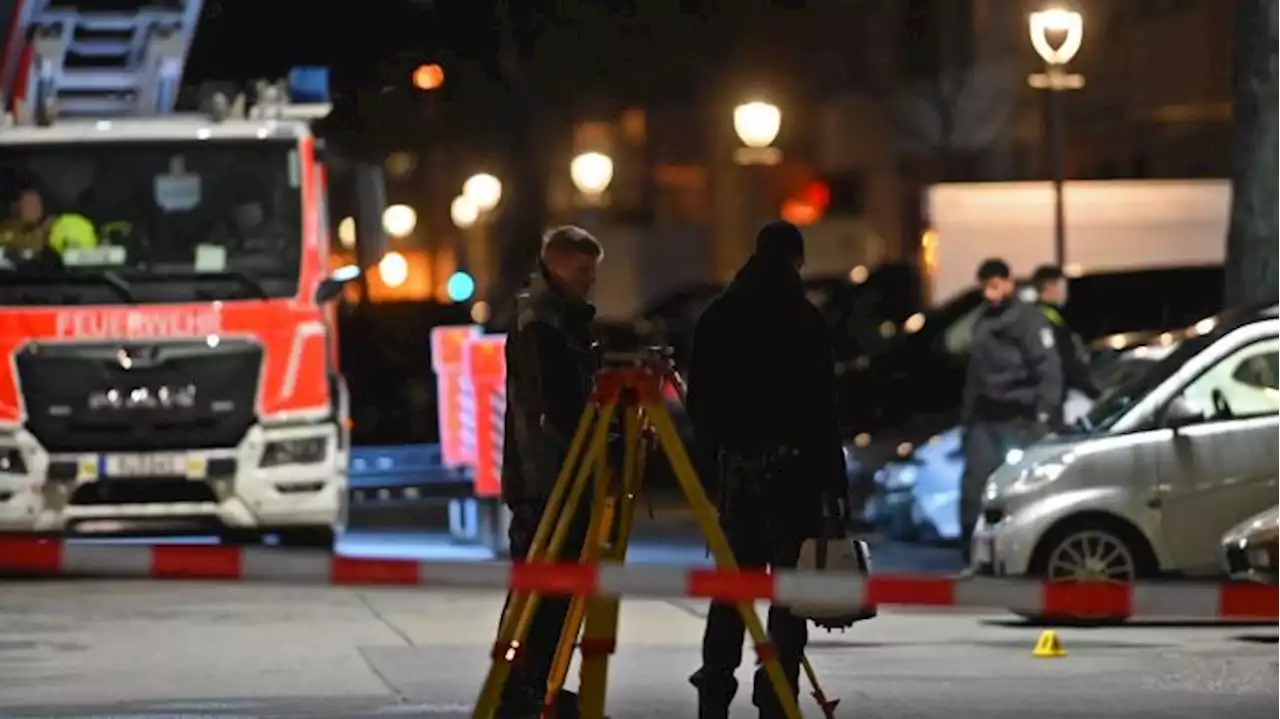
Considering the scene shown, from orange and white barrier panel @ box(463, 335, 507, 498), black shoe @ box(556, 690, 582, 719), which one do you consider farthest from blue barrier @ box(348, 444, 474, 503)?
black shoe @ box(556, 690, 582, 719)

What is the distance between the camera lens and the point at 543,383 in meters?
11.2

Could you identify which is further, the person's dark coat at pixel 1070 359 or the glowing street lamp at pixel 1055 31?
the glowing street lamp at pixel 1055 31

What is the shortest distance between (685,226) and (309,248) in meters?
35.6

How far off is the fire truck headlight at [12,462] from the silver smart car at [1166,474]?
6.22 meters

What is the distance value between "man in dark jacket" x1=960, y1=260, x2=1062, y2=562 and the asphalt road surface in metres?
2.14

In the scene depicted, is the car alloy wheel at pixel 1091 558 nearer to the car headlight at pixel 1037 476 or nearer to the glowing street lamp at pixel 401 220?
the car headlight at pixel 1037 476

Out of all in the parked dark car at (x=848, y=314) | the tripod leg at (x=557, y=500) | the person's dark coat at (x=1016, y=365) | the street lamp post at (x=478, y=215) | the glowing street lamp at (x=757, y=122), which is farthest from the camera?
the street lamp post at (x=478, y=215)

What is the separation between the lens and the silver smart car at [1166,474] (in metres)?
15.8

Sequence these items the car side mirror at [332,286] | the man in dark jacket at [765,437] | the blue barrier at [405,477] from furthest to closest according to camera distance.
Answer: the blue barrier at [405,477], the car side mirror at [332,286], the man in dark jacket at [765,437]

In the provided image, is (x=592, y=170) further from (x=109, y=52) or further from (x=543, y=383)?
(x=543, y=383)

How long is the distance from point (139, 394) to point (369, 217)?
1.92 m

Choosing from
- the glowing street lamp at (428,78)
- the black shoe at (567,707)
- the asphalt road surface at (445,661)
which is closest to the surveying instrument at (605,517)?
the black shoe at (567,707)

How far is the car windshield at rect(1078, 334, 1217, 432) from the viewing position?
16.1 m

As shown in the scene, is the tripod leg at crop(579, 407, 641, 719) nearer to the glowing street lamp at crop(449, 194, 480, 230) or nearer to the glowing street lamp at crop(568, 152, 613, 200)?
the glowing street lamp at crop(568, 152, 613, 200)
